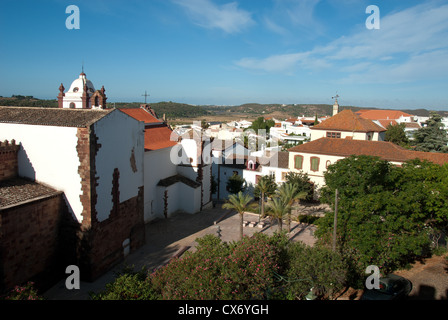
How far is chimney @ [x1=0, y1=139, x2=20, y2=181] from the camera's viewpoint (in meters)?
17.0

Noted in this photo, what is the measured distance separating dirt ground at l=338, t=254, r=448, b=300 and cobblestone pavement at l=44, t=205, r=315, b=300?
666 cm

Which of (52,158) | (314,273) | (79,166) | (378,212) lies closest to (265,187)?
(378,212)

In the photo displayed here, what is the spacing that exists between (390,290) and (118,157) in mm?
15917

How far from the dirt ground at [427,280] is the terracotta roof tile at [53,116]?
15.8 meters

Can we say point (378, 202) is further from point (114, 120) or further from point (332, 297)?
point (114, 120)

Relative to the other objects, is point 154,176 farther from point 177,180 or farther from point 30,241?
point 30,241

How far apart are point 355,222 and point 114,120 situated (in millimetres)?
A: 14450

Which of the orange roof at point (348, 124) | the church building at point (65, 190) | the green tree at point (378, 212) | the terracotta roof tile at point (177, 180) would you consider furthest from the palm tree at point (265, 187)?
the orange roof at point (348, 124)

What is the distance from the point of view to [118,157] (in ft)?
62.8

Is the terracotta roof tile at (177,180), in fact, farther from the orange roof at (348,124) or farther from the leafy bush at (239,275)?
the orange roof at (348,124)

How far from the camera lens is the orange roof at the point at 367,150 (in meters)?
30.6

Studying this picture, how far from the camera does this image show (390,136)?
5666 cm

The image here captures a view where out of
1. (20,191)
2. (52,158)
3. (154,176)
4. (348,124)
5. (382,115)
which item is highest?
(382,115)

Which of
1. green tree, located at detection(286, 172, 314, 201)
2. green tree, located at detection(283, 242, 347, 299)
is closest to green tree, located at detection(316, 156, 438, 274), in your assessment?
green tree, located at detection(283, 242, 347, 299)
